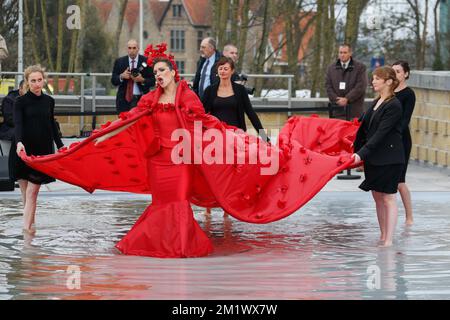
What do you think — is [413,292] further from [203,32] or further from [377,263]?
[203,32]

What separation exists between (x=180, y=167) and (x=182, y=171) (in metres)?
0.04

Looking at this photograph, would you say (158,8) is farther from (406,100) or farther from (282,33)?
(406,100)

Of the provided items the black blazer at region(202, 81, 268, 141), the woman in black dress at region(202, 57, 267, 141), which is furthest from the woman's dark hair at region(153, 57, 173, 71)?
the black blazer at region(202, 81, 268, 141)

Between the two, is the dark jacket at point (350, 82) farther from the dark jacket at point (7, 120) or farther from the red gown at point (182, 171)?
the red gown at point (182, 171)

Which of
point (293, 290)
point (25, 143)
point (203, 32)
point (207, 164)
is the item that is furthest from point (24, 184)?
point (203, 32)

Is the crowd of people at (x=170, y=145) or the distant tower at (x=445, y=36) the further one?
the distant tower at (x=445, y=36)

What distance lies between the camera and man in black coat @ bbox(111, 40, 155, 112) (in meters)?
20.1

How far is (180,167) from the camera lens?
12.6 metres

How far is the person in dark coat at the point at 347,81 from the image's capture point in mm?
20359

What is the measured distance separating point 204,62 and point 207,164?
509 cm

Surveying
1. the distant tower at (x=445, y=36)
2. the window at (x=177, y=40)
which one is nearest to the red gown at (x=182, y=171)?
the distant tower at (x=445, y=36)

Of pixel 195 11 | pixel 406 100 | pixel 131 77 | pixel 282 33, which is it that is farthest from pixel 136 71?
pixel 195 11

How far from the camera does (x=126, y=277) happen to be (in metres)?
11.0

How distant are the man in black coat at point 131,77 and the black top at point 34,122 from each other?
632 cm
